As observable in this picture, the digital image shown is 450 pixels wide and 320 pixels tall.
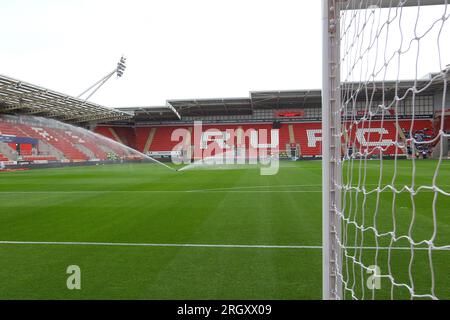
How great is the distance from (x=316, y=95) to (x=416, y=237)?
41416 millimetres

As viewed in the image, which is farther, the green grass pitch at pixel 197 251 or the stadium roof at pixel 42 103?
the stadium roof at pixel 42 103

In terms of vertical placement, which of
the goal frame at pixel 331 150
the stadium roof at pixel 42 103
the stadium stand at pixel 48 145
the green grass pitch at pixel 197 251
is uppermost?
the stadium roof at pixel 42 103

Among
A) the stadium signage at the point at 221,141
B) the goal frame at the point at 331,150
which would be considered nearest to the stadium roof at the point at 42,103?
the stadium signage at the point at 221,141

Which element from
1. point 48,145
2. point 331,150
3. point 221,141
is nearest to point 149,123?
point 221,141

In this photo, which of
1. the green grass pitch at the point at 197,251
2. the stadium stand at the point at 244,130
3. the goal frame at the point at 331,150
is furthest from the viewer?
the stadium stand at the point at 244,130

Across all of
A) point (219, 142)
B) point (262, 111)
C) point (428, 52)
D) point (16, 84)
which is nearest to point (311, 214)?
point (428, 52)

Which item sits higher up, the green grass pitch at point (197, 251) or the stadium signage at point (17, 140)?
the stadium signage at point (17, 140)

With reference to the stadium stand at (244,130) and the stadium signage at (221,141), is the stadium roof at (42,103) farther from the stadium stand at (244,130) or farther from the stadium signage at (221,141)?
the stadium signage at (221,141)

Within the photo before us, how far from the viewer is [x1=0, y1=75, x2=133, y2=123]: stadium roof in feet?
79.2

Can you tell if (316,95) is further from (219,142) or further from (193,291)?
(193,291)

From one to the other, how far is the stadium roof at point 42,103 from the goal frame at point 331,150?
24.0m

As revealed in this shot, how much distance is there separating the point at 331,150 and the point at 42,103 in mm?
30820

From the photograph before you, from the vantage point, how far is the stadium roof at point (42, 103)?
24.1 metres

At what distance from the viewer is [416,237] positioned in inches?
180
